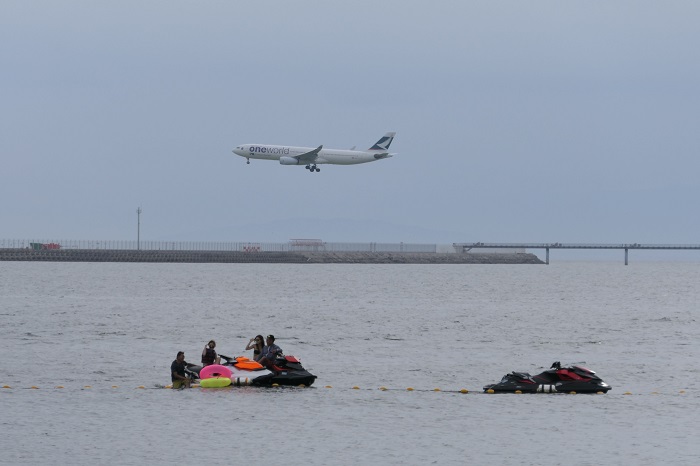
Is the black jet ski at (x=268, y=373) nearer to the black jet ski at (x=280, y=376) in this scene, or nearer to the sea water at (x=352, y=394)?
the black jet ski at (x=280, y=376)

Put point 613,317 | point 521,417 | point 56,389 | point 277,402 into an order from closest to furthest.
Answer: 1. point 521,417
2. point 277,402
3. point 56,389
4. point 613,317

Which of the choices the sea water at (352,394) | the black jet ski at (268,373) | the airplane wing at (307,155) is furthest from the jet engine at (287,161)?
the black jet ski at (268,373)

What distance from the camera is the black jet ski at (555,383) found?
43.2 m

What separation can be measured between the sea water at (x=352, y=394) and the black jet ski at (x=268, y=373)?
0.48 m

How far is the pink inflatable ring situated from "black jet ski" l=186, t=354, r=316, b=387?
16cm

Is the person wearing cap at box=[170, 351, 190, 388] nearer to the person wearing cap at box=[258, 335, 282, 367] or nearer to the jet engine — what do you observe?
the person wearing cap at box=[258, 335, 282, 367]

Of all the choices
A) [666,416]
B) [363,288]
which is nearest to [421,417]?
[666,416]

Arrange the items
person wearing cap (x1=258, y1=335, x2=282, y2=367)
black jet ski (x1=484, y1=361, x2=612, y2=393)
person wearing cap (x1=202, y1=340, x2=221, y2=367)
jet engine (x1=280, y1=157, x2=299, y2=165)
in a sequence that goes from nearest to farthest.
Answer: black jet ski (x1=484, y1=361, x2=612, y2=393) → person wearing cap (x1=258, y1=335, x2=282, y2=367) → person wearing cap (x1=202, y1=340, x2=221, y2=367) → jet engine (x1=280, y1=157, x2=299, y2=165)

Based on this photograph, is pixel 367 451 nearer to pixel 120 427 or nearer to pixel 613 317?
pixel 120 427

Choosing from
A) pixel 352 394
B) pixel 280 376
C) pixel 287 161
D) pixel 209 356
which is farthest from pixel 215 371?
pixel 287 161

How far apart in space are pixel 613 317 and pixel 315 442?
229 ft

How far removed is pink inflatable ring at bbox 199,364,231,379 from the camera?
143 ft

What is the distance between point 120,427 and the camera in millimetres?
34969

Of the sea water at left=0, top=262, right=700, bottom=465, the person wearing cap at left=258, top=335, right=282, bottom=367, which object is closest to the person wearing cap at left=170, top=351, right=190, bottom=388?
the sea water at left=0, top=262, right=700, bottom=465
